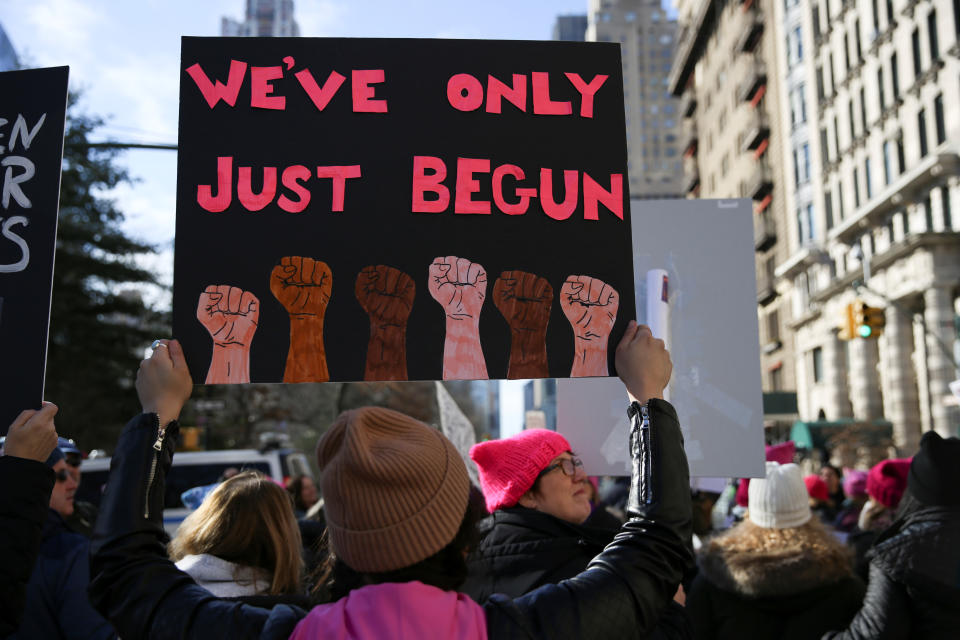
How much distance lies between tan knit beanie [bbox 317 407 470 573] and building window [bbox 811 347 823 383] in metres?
41.1

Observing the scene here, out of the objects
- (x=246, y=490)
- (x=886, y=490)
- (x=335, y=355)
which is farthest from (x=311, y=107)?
(x=886, y=490)

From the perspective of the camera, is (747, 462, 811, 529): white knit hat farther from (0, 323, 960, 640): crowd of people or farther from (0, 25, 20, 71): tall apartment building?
(0, 25, 20, 71): tall apartment building

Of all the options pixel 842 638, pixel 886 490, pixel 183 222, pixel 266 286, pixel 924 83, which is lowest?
pixel 842 638

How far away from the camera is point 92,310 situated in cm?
2078

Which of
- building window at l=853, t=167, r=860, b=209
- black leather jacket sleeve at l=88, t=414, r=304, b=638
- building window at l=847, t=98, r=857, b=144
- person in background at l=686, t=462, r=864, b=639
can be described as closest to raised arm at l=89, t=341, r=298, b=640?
black leather jacket sleeve at l=88, t=414, r=304, b=638

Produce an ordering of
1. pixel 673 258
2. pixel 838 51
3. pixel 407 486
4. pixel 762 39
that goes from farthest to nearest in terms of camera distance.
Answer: pixel 762 39
pixel 838 51
pixel 673 258
pixel 407 486

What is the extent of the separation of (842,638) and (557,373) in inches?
66.6

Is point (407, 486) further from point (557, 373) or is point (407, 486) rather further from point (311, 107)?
point (311, 107)

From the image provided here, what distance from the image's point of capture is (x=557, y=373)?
2.49 m

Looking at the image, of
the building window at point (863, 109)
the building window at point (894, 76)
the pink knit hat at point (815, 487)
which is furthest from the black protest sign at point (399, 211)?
the building window at point (863, 109)

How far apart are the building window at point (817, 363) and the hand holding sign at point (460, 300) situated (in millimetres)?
40242

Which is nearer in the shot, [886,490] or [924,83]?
[886,490]

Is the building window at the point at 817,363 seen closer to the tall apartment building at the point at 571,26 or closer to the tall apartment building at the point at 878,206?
the tall apartment building at the point at 878,206

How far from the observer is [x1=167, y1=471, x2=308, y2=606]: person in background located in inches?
110
